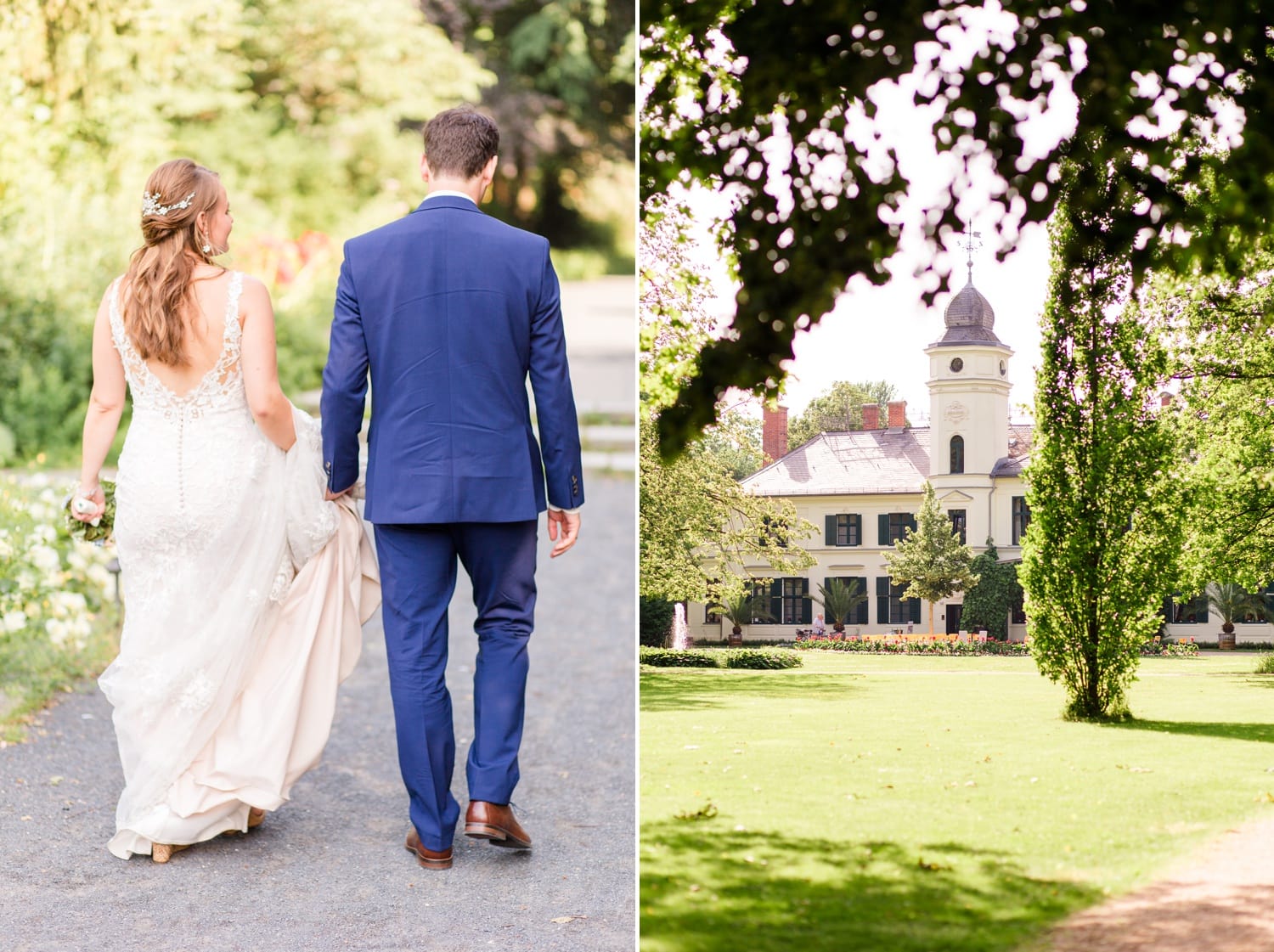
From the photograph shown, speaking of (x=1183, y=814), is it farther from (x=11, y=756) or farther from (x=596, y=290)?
(x=596, y=290)

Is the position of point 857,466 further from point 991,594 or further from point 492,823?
point 492,823

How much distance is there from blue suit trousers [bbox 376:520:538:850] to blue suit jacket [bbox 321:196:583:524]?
15 centimetres

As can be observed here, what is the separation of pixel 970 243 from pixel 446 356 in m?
1.44

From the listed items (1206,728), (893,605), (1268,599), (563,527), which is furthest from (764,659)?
(1268,599)

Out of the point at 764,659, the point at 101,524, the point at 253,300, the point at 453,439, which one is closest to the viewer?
the point at 764,659

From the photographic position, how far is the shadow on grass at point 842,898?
9.43 feet

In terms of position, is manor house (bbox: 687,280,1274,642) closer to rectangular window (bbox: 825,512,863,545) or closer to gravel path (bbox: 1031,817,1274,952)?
rectangular window (bbox: 825,512,863,545)

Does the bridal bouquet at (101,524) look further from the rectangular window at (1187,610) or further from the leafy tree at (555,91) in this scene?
the leafy tree at (555,91)

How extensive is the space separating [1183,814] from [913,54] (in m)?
1.78

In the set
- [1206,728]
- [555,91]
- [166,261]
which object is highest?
[555,91]

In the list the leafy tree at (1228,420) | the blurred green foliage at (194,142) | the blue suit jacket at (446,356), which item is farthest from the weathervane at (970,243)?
the blurred green foliage at (194,142)

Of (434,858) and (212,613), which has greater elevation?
(212,613)

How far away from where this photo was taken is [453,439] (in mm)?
3658

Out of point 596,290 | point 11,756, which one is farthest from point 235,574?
point 596,290
